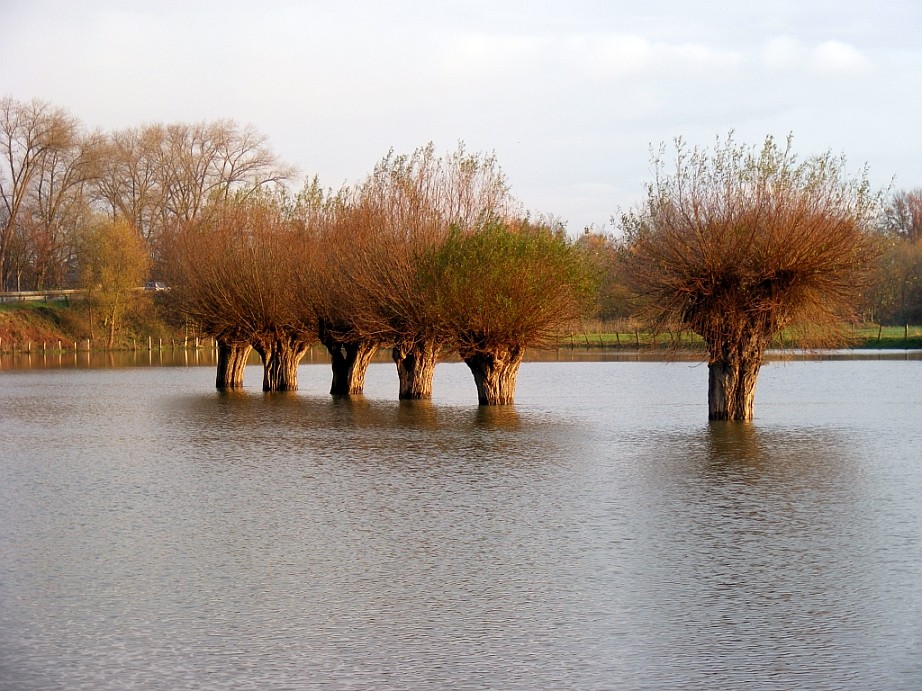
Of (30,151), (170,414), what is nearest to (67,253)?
(30,151)

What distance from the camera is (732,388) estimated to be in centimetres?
2822

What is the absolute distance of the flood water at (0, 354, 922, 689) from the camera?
29.1ft

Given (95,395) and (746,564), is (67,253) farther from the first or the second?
(746,564)

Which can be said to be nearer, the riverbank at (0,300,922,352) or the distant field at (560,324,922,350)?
the distant field at (560,324,922,350)

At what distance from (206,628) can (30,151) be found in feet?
261

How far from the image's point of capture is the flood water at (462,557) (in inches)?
350

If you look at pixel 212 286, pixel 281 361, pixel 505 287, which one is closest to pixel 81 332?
pixel 281 361

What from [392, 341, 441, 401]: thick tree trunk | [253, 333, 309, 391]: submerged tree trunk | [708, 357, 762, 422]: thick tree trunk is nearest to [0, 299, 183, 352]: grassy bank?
[253, 333, 309, 391]: submerged tree trunk

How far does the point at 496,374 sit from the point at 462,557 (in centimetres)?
2158

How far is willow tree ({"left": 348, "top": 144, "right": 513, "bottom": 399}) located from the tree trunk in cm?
128

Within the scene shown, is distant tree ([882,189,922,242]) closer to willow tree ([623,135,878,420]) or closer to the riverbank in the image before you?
the riverbank

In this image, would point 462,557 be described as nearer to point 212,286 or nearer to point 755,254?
point 755,254

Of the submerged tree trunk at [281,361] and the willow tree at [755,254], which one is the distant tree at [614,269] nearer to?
the willow tree at [755,254]

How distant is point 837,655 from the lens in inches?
353
